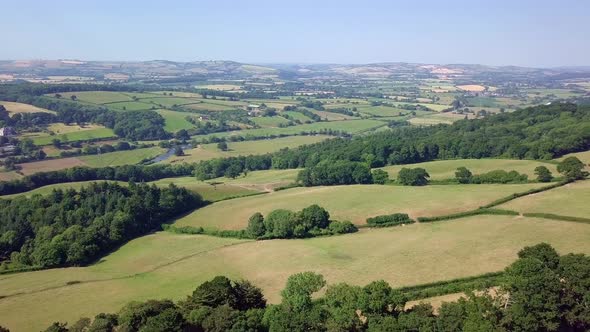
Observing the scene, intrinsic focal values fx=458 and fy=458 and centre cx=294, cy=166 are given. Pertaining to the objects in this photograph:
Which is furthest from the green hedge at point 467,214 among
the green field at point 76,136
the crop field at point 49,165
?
the green field at point 76,136

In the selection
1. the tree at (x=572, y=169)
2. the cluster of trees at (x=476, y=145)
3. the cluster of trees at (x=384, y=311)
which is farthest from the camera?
the cluster of trees at (x=476, y=145)

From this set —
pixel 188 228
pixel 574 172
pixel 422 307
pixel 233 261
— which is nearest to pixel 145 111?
pixel 188 228

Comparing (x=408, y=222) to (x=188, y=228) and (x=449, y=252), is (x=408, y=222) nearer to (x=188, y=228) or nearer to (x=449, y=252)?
(x=449, y=252)

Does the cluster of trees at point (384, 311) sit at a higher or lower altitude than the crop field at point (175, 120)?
higher

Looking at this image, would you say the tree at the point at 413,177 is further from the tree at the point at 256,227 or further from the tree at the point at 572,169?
the tree at the point at 256,227

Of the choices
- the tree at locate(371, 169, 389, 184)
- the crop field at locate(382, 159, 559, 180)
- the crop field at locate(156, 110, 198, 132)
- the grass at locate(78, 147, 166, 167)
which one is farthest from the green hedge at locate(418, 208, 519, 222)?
the crop field at locate(156, 110, 198, 132)
